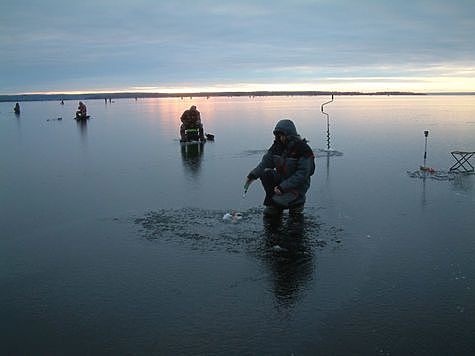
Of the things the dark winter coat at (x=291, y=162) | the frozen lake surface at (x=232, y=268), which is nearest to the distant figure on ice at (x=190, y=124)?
the frozen lake surface at (x=232, y=268)

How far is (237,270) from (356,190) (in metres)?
5.59

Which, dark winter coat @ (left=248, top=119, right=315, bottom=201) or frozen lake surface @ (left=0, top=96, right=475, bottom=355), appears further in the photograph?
dark winter coat @ (left=248, top=119, right=315, bottom=201)

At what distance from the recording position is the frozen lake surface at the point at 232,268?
459cm

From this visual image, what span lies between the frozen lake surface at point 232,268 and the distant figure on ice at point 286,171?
320mm

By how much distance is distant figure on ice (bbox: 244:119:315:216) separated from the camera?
27.8 feet

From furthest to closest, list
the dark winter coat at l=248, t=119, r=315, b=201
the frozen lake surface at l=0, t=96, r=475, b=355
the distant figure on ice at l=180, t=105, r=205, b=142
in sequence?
the distant figure on ice at l=180, t=105, r=205, b=142 < the dark winter coat at l=248, t=119, r=315, b=201 < the frozen lake surface at l=0, t=96, r=475, b=355

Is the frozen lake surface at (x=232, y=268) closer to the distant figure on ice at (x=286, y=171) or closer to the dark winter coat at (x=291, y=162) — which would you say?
the distant figure on ice at (x=286, y=171)

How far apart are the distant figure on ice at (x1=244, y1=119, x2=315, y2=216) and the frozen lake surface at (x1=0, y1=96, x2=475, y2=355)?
1.05 feet

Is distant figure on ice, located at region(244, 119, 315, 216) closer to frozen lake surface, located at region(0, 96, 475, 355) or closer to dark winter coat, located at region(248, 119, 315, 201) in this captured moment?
dark winter coat, located at region(248, 119, 315, 201)

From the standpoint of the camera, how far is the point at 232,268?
6.26 metres

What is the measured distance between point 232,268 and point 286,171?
2948 millimetres

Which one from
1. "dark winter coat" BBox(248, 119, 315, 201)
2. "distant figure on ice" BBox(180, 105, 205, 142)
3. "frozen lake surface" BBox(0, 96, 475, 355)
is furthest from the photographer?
"distant figure on ice" BBox(180, 105, 205, 142)

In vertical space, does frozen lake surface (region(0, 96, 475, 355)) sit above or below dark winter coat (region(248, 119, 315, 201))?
below

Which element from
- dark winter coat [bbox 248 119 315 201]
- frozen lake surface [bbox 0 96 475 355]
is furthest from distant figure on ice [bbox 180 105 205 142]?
dark winter coat [bbox 248 119 315 201]
